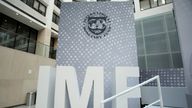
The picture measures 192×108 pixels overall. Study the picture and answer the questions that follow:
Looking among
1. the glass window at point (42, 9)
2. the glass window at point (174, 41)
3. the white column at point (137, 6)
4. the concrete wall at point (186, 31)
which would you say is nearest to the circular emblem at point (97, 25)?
the concrete wall at point (186, 31)

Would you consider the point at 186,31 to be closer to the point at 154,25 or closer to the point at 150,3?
the point at 154,25

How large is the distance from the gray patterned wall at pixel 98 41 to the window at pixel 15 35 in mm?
4191

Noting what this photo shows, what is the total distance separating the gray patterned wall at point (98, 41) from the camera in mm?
2803

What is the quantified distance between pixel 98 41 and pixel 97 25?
37cm

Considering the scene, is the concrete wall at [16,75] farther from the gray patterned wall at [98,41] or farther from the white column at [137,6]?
the white column at [137,6]

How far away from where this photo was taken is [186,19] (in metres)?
2.93

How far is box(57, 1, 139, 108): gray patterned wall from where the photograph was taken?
280cm

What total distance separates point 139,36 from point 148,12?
1.77 metres

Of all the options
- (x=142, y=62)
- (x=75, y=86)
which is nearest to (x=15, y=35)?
(x=75, y=86)

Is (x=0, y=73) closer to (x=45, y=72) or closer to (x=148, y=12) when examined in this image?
(x=45, y=72)

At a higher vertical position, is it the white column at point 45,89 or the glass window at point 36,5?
the glass window at point 36,5

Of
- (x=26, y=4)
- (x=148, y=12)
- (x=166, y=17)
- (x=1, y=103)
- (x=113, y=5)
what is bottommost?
(x=1, y=103)

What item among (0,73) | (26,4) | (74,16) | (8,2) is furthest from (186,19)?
(26,4)

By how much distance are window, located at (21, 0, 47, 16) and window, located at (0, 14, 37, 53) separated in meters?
1.32
